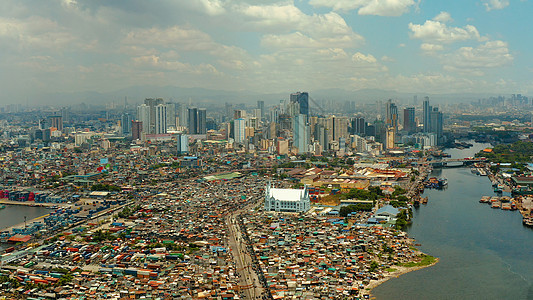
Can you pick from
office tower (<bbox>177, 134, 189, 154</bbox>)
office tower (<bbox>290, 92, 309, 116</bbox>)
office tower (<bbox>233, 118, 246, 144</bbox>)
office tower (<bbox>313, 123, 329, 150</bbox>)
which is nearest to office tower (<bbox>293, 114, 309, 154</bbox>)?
office tower (<bbox>313, 123, 329, 150</bbox>)

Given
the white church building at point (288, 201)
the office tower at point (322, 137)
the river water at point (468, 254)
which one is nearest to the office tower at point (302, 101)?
the office tower at point (322, 137)

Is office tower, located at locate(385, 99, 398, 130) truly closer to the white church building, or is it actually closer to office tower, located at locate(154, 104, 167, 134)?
office tower, located at locate(154, 104, 167, 134)

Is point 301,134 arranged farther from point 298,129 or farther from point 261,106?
point 261,106

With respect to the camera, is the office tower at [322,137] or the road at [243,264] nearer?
the road at [243,264]

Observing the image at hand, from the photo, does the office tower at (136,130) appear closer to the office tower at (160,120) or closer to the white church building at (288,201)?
the office tower at (160,120)

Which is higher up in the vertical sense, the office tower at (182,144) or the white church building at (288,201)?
the office tower at (182,144)

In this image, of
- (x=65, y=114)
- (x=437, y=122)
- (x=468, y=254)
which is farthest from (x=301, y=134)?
(x=65, y=114)
